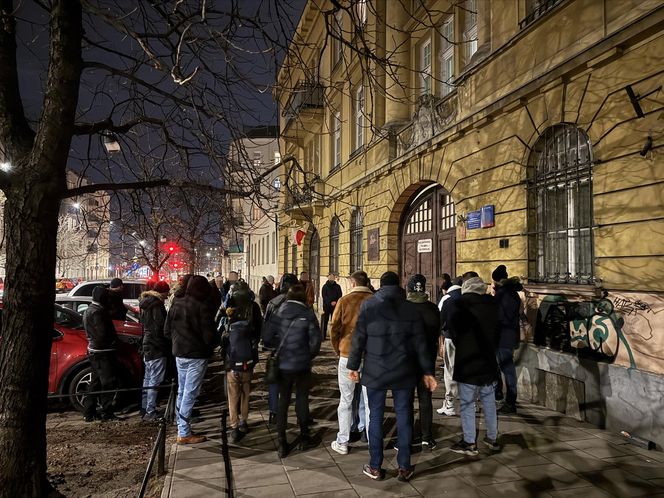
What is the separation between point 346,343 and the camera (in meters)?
5.39

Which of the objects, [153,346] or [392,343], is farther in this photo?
[153,346]

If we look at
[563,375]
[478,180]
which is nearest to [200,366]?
[563,375]

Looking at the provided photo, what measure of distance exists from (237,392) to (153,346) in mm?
1632

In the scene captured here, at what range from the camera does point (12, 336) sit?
3844mm

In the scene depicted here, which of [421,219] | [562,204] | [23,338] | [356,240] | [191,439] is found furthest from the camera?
[356,240]

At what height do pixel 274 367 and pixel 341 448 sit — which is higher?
pixel 274 367

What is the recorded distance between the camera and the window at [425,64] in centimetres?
1263

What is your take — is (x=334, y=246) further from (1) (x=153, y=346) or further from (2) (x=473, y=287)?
(2) (x=473, y=287)

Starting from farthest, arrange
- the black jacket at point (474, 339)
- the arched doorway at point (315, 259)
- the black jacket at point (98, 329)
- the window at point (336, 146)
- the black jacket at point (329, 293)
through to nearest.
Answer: the arched doorway at point (315, 259) < the window at point (336, 146) < the black jacket at point (329, 293) < the black jacket at point (98, 329) < the black jacket at point (474, 339)

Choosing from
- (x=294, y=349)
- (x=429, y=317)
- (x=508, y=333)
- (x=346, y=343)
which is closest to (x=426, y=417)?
(x=429, y=317)

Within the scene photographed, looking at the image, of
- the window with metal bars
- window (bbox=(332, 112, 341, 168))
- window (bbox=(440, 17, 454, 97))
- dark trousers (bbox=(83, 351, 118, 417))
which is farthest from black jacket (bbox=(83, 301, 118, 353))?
window (bbox=(332, 112, 341, 168))

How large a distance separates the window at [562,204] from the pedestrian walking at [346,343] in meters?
3.55

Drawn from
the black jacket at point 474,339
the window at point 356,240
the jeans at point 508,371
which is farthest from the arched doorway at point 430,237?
the black jacket at point 474,339

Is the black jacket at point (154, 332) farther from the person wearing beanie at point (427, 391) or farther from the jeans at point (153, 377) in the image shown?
the person wearing beanie at point (427, 391)
